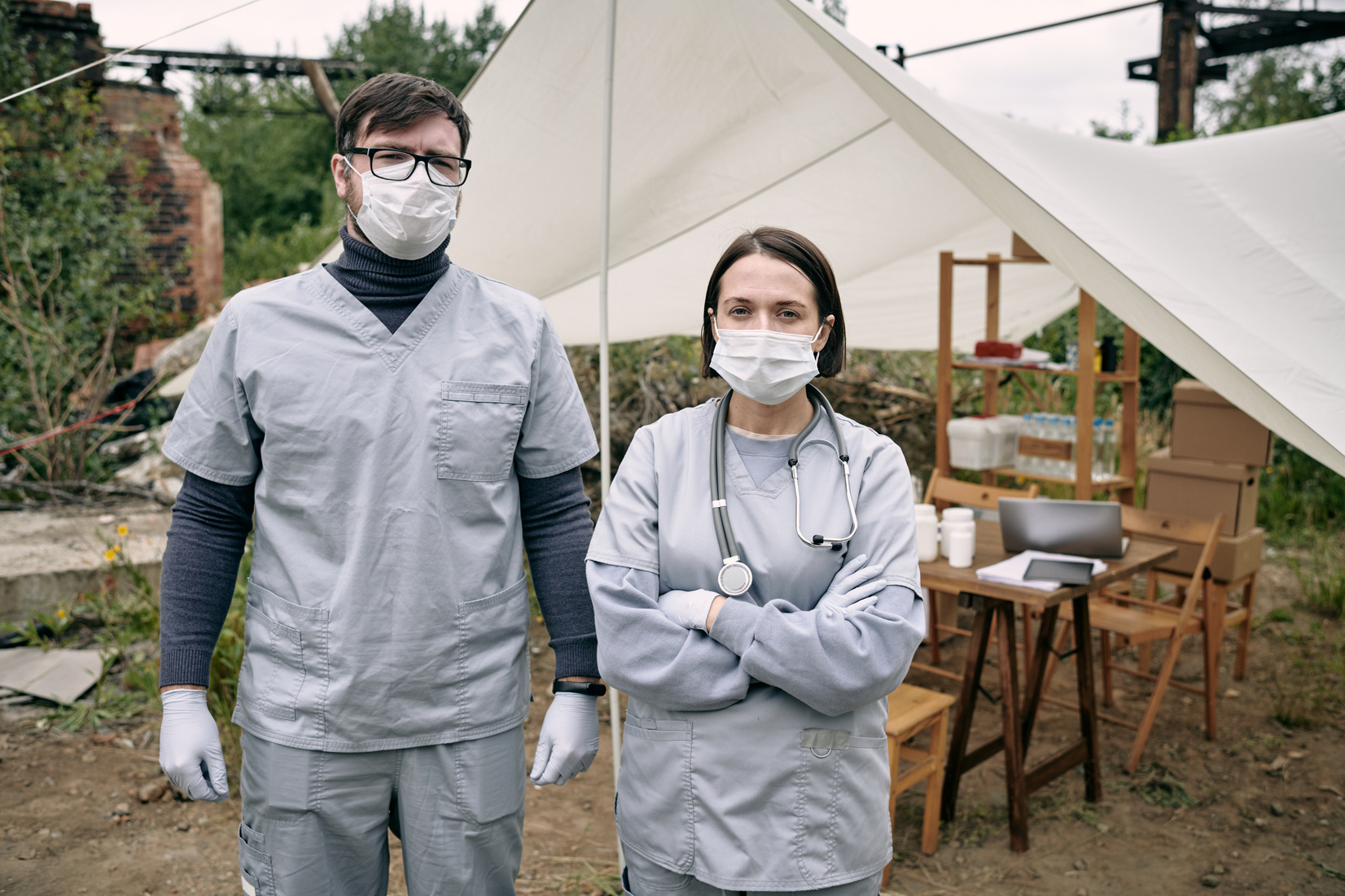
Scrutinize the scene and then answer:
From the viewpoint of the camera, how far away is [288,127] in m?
22.9

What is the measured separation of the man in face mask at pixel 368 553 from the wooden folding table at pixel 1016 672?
5.42 ft

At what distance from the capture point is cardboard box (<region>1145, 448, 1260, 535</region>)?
401 cm

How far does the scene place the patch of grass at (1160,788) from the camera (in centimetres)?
324

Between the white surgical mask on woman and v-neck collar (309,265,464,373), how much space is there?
Result: 1.48 ft

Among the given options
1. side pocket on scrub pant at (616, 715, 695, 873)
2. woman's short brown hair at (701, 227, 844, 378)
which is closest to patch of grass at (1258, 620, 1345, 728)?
woman's short brown hair at (701, 227, 844, 378)

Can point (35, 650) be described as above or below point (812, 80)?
below

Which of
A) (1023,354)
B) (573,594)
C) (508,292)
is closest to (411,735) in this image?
(573,594)

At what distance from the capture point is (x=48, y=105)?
7031 millimetres

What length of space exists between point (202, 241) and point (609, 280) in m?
5.92

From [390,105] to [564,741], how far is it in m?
1.01

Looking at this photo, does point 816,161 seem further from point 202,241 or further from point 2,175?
point 202,241

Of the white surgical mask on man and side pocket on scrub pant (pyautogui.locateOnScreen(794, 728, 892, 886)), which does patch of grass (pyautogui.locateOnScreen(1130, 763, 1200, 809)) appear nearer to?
side pocket on scrub pant (pyautogui.locateOnScreen(794, 728, 892, 886))

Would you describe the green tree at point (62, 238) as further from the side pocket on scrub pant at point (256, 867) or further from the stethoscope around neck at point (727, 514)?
the stethoscope around neck at point (727, 514)

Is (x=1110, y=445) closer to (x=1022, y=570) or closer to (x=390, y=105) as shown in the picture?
(x=1022, y=570)
